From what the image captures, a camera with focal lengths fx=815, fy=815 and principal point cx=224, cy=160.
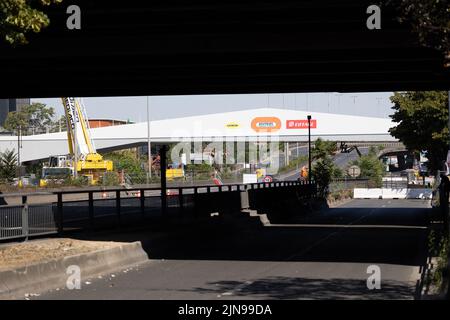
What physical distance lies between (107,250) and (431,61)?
38.7 feet

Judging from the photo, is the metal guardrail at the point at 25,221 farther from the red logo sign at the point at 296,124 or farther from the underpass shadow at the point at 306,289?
the red logo sign at the point at 296,124

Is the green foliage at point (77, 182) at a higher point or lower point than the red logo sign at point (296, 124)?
lower

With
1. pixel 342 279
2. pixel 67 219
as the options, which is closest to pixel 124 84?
pixel 67 219

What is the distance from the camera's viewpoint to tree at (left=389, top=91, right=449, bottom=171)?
188ft

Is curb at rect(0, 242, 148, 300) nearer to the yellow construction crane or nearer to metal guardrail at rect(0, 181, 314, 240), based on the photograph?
metal guardrail at rect(0, 181, 314, 240)

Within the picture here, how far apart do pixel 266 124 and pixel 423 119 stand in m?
33.5

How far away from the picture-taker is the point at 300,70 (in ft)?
86.5

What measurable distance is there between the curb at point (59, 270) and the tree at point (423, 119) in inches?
1661

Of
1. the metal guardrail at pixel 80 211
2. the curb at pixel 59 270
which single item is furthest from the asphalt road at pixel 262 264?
the metal guardrail at pixel 80 211

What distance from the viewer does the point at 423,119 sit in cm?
5962

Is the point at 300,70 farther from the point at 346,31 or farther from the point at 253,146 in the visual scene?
the point at 253,146

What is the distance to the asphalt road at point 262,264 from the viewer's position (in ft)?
44.3

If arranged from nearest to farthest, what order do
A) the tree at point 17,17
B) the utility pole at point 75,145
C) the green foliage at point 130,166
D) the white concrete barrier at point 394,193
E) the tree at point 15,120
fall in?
the tree at point 17,17, the white concrete barrier at point 394,193, the utility pole at point 75,145, the green foliage at point 130,166, the tree at point 15,120

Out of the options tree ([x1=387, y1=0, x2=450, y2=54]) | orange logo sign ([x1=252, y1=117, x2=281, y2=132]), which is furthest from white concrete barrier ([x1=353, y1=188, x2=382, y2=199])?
tree ([x1=387, y1=0, x2=450, y2=54])
